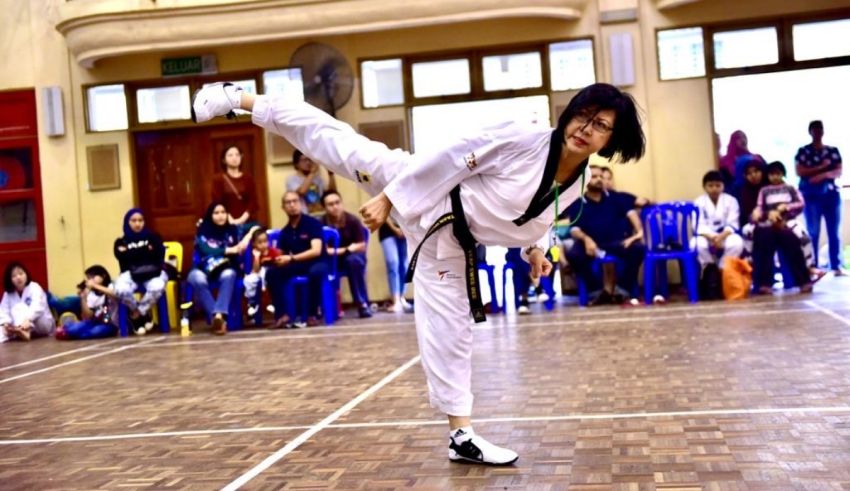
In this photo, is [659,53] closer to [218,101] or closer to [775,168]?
[775,168]

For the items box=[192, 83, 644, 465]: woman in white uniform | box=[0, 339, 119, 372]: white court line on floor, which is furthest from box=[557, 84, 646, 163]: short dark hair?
box=[0, 339, 119, 372]: white court line on floor

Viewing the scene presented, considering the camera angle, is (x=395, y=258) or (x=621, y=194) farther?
(x=395, y=258)

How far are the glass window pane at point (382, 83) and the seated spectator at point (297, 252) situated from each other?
228 cm

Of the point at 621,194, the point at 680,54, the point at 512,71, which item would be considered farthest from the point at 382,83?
the point at 680,54

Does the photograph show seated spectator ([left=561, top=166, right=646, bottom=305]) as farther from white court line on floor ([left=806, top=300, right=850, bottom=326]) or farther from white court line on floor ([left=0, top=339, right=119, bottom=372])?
white court line on floor ([left=0, top=339, right=119, bottom=372])

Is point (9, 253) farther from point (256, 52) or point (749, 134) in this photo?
point (749, 134)

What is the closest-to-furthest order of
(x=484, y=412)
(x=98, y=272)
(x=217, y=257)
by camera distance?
(x=484, y=412)
(x=217, y=257)
(x=98, y=272)

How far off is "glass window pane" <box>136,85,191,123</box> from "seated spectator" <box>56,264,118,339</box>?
2300mm

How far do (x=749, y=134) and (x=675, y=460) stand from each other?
8491mm

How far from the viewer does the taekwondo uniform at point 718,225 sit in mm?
9750

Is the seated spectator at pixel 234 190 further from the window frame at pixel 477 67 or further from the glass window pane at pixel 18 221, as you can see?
the glass window pane at pixel 18 221

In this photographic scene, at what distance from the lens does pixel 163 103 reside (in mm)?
12031

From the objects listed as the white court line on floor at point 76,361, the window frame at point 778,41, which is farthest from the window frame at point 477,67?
the white court line on floor at point 76,361

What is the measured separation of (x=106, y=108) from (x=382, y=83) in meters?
3.34
